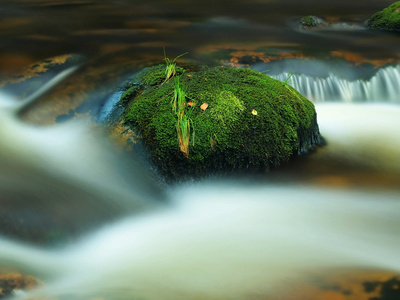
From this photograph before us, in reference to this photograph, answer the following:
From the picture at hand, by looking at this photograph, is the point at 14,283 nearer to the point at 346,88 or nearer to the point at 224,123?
the point at 224,123

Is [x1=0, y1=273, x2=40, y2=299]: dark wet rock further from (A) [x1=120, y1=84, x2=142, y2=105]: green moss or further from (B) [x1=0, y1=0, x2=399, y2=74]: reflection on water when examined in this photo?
(B) [x1=0, y1=0, x2=399, y2=74]: reflection on water

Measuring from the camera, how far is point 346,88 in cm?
662

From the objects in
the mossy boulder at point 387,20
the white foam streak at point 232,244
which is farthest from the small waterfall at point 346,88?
the white foam streak at point 232,244

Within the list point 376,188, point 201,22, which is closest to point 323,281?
point 376,188

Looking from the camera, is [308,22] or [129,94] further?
[308,22]

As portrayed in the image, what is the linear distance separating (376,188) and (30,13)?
7131mm

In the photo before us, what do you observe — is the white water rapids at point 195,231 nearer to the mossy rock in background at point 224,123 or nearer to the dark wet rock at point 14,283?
the dark wet rock at point 14,283

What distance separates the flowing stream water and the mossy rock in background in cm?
16

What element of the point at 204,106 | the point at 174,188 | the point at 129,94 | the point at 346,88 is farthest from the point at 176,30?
the point at 174,188

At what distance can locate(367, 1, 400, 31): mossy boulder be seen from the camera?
28.1 feet

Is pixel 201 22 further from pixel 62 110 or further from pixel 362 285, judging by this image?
pixel 362 285

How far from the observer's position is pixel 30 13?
8586 millimetres

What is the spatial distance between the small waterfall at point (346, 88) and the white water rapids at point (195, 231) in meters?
1.51

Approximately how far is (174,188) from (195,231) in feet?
1.73
